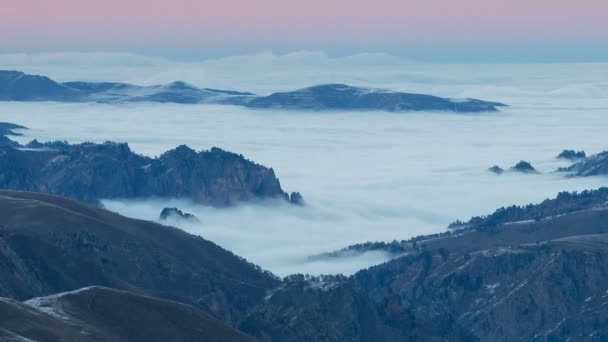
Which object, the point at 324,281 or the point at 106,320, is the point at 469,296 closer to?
the point at 324,281

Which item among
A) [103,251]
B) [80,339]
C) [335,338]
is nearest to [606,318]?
[335,338]

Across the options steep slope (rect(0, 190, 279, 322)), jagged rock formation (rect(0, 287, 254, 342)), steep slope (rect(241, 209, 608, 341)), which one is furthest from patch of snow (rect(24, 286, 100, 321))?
steep slope (rect(241, 209, 608, 341))

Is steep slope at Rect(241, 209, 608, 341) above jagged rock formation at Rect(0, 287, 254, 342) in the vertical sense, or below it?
below

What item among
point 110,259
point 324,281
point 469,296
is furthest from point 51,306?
point 469,296

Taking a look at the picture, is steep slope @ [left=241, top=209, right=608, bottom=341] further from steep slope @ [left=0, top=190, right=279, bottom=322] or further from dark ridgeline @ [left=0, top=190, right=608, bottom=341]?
steep slope @ [left=0, top=190, right=279, bottom=322]

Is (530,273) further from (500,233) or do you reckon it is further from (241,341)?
(241,341)

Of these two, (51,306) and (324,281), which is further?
(324,281)

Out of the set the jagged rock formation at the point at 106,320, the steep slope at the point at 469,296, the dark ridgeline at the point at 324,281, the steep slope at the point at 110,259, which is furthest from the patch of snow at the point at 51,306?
the steep slope at the point at 469,296
